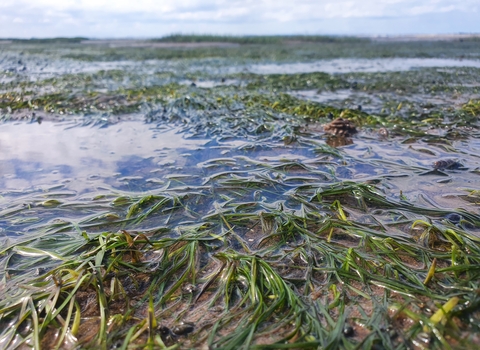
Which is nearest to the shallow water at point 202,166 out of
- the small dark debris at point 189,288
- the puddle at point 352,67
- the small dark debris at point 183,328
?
the small dark debris at point 189,288

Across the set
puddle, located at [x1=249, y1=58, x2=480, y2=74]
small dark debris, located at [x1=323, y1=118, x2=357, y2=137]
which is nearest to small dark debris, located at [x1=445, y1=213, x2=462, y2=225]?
small dark debris, located at [x1=323, y1=118, x2=357, y2=137]

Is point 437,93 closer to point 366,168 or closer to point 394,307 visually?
point 366,168

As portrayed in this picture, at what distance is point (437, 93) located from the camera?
894 cm

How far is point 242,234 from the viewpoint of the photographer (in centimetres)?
291

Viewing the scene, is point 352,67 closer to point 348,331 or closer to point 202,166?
point 202,166

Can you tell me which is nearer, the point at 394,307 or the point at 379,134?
the point at 394,307

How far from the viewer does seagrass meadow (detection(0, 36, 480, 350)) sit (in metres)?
1.88

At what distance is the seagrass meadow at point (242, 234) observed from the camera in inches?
74.0

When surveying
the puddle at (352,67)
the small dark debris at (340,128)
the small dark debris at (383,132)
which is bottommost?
the puddle at (352,67)

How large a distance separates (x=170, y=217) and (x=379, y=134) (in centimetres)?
380

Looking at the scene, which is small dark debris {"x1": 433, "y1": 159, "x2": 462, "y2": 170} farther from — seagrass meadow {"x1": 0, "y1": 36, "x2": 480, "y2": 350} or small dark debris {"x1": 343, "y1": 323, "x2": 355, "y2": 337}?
small dark debris {"x1": 343, "y1": 323, "x2": 355, "y2": 337}

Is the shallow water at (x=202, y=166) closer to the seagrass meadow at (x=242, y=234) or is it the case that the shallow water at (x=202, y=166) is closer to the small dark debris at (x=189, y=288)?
the seagrass meadow at (x=242, y=234)

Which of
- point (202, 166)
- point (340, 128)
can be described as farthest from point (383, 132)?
point (202, 166)

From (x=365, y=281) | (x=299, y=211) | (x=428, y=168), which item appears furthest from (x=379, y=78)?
(x=365, y=281)
